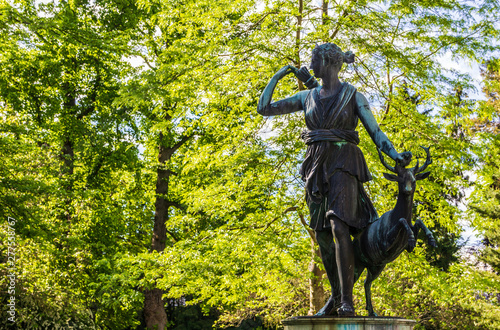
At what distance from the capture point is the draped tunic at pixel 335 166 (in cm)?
433

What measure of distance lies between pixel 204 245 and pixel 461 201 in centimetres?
1511

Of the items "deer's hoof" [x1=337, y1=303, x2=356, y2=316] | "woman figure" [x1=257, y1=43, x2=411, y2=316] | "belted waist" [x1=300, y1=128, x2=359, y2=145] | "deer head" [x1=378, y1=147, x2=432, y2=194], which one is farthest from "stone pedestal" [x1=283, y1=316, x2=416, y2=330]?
"belted waist" [x1=300, y1=128, x2=359, y2=145]

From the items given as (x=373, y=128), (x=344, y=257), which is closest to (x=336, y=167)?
(x=373, y=128)

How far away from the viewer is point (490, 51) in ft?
38.1

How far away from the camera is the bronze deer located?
392 centimetres

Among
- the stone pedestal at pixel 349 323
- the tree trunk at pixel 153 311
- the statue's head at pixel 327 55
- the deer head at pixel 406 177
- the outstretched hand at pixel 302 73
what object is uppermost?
the statue's head at pixel 327 55

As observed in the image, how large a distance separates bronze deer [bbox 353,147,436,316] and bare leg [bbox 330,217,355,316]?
0.42 ft

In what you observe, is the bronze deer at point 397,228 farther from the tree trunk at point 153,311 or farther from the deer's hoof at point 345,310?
the tree trunk at point 153,311

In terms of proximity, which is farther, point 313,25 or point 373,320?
point 313,25

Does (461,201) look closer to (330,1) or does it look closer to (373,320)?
(330,1)

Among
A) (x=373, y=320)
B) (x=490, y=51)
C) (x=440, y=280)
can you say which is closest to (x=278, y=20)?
(x=490, y=51)

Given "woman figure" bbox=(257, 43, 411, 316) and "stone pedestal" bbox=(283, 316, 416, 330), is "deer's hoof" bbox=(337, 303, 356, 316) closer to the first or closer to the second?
"woman figure" bbox=(257, 43, 411, 316)

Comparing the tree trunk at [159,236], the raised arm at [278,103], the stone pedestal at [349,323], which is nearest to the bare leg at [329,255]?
the stone pedestal at [349,323]

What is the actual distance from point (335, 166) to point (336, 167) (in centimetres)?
1
